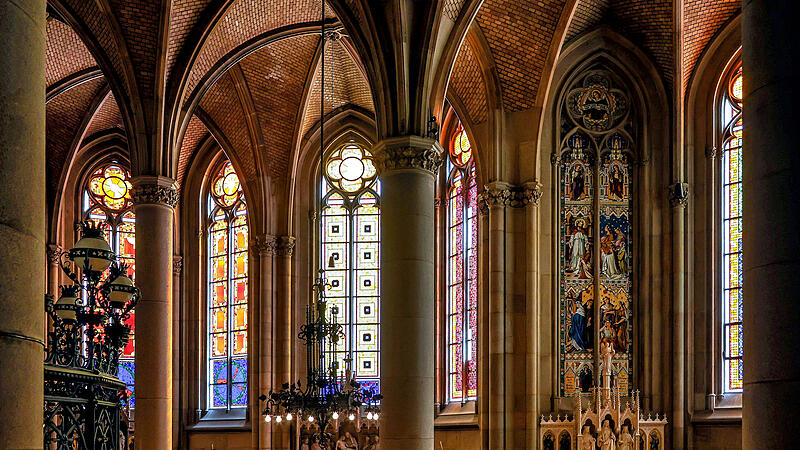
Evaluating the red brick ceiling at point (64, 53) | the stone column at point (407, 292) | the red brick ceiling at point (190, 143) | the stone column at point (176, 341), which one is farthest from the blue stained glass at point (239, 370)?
the stone column at point (407, 292)

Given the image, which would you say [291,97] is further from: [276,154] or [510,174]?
[510,174]

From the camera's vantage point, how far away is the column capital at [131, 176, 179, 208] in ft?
66.4

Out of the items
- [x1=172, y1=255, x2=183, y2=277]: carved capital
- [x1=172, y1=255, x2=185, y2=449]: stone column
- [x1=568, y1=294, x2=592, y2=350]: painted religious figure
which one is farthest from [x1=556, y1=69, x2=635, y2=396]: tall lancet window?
[x1=172, y1=255, x2=183, y2=277]: carved capital

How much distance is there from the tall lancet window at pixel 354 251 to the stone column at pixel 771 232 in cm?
2187

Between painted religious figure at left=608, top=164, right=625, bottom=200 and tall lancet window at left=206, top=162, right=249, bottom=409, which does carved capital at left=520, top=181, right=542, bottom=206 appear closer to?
painted religious figure at left=608, top=164, right=625, bottom=200

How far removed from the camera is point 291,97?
27125 millimetres

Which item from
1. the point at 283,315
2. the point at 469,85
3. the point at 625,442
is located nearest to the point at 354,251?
the point at 283,315

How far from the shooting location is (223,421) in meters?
29.1

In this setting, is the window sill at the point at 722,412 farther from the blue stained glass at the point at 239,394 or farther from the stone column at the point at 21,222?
the stone column at the point at 21,222

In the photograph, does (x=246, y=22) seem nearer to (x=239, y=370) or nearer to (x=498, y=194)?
(x=498, y=194)

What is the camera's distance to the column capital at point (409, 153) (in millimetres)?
16766

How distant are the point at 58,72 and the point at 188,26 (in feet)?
24.1

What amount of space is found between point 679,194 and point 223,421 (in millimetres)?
14458

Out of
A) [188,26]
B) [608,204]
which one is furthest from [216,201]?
[608,204]
